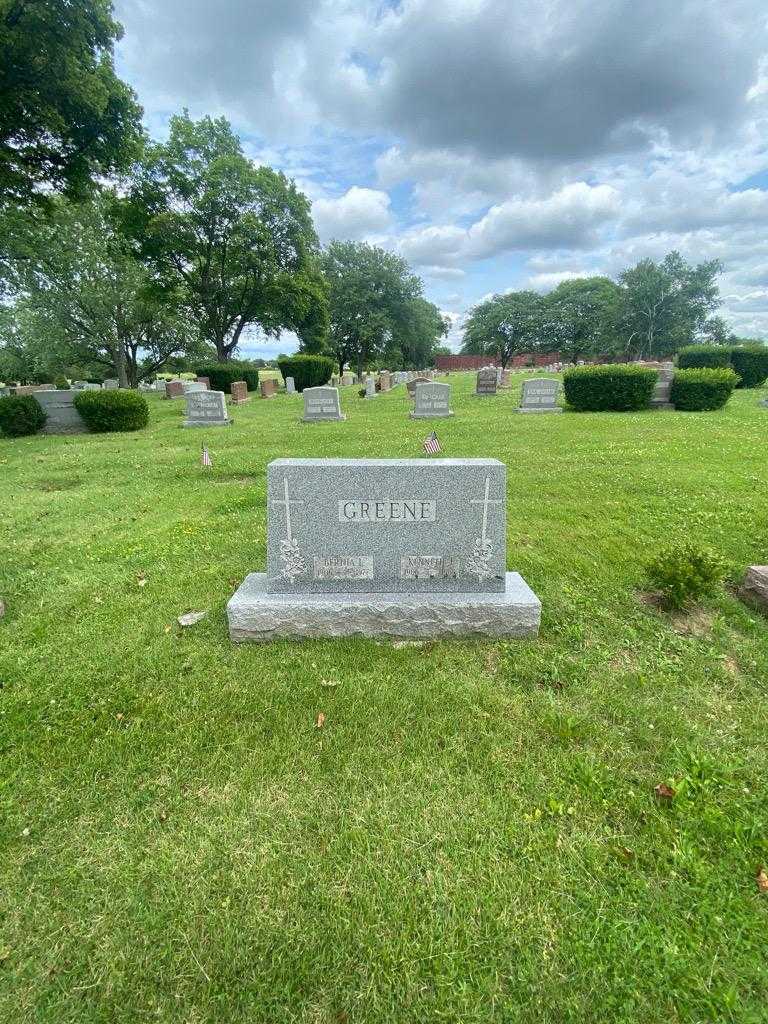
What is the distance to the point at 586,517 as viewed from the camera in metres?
5.59

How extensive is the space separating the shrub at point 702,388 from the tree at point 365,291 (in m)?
36.2

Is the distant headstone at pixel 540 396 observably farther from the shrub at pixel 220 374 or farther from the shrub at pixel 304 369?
the shrub at pixel 304 369

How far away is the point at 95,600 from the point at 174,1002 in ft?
10.4

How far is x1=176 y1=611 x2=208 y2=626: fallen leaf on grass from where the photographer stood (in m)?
3.56

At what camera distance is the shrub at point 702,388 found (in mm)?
14602

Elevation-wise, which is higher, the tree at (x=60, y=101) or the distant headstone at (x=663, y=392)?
the tree at (x=60, y=101)

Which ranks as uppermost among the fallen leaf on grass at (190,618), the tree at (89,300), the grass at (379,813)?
the tree at (89,300)

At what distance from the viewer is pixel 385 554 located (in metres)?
3.36

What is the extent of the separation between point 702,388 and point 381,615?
1616 centimetres

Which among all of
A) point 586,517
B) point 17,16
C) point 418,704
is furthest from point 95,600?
point 17,16

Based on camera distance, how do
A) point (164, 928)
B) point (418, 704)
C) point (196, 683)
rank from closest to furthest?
point (164, 928)
point (418, 704)
point (196, 683)

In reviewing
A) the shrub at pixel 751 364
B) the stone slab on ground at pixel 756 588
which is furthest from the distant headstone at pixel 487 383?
the stone slab on ground at pixel 756 588

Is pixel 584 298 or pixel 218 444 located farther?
pixel 584 298

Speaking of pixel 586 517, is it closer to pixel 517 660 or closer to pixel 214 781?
pixel 517 660
